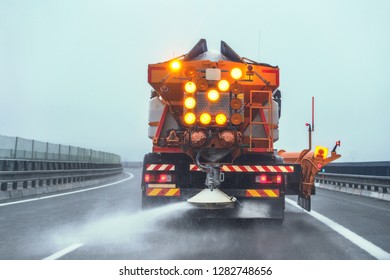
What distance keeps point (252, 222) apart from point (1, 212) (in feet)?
17.0

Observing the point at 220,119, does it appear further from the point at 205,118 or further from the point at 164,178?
the point at 164,178

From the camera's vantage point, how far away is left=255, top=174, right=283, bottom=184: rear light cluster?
8.00 m

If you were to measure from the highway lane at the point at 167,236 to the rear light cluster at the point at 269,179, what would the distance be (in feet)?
2.58

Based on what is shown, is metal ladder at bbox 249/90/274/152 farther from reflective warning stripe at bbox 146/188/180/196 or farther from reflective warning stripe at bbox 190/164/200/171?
reflective warning stripe at bbox 146/188/180/196

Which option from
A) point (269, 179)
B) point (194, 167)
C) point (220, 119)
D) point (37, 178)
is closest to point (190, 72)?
point (220, 119)

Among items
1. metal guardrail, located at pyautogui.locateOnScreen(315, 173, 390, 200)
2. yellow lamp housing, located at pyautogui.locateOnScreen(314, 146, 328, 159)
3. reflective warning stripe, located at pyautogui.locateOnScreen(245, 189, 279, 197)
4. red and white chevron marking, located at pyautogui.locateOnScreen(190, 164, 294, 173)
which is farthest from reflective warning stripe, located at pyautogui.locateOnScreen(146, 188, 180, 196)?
metal guardrail, located at pyautogui.locateOnScreen(315, 173, 390, 200)

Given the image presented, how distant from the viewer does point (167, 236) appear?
22.2ft

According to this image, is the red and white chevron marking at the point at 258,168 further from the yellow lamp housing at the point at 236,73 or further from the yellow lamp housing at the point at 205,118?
the yellow lamp housing at the point at 236,73

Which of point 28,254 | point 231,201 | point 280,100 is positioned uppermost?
point 280,100

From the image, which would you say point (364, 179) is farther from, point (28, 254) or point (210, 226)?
point (28, 254)

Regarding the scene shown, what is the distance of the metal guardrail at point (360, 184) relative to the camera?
14.9m

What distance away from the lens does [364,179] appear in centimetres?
1655

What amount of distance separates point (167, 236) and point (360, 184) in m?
12.2
